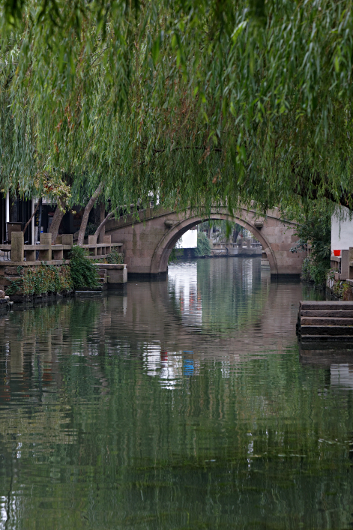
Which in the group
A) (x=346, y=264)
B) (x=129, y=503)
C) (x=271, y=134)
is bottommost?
(x=129, y=503)

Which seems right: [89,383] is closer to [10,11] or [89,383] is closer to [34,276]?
[10,11]

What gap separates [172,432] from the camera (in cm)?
673

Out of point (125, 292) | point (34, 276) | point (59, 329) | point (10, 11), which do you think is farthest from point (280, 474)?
point (125, 292)

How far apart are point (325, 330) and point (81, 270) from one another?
1185 cm

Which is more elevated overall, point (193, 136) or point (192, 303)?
point (193, 136)

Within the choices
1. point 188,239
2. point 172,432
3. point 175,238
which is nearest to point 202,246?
point 188,239

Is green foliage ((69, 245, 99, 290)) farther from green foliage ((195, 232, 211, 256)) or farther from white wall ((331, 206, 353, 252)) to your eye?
green foliage ((195, 232, 211, 256))

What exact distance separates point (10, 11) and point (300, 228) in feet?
77.3

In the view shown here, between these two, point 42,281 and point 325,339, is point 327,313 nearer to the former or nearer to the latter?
point 325,339

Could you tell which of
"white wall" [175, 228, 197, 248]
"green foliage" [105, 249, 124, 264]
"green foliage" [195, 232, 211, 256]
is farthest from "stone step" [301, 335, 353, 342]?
"green foliage" [195, 232, 211, 256]

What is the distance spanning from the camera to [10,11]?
4203 millimetres

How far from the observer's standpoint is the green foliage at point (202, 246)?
61.4m

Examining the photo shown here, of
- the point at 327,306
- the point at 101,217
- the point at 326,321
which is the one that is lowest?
the point at 326,321

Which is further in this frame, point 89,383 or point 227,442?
point 89,383
